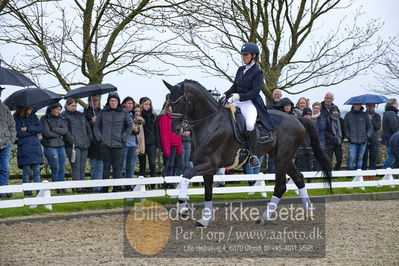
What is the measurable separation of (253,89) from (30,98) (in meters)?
4.80

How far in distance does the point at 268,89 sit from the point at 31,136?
32.4 ft

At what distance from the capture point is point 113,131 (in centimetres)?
1362

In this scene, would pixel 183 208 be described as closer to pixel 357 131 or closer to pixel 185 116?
pixel 185 116

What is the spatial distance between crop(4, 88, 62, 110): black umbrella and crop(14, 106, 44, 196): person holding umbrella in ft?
0.57

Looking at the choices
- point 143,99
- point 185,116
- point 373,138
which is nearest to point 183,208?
point 185,116

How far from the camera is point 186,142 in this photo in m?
15.6

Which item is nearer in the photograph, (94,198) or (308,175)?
(94,198)

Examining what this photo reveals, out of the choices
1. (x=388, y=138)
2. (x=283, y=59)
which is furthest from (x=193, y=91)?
(x=283, y=59)

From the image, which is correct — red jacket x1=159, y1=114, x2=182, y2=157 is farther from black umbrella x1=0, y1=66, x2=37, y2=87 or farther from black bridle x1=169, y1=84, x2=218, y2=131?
black bridle x1=169, y1=84, x2=218, y2=131

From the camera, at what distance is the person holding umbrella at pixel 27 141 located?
12.8m

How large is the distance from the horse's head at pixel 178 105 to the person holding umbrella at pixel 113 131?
354cm

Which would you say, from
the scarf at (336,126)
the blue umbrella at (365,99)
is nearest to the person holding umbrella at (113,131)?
the scarf at (336,126)

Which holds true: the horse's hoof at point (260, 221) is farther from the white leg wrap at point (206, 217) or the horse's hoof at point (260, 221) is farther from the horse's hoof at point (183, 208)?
the horse's hoof at point (183, 208)

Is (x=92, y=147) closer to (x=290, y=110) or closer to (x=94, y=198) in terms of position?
(x=94, y=198)
